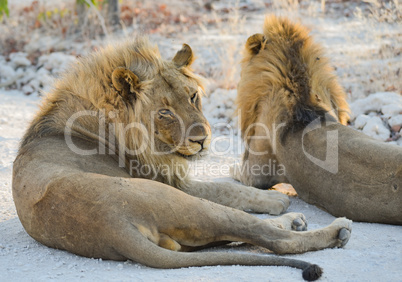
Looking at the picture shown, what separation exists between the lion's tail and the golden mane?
1843 mm

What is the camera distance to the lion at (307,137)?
3682mm

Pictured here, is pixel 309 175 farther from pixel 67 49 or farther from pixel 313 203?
pixel 67 49

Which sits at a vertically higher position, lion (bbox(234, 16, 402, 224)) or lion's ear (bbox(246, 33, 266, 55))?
lion's ear (bbox(246, 33, 266, 55))

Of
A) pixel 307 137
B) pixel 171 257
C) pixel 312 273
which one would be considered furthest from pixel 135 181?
pixel 307 137

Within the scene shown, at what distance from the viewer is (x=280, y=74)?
4488 millimetres

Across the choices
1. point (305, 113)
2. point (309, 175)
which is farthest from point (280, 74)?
point (309, 175)

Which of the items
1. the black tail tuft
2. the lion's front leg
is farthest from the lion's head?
the black tail tuft

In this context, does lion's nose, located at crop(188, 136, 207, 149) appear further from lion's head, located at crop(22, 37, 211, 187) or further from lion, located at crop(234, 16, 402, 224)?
lion, located at crop(234, 16, 402, 224)

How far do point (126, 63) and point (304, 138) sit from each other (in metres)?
1.56

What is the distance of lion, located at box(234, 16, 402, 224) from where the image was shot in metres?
3.68

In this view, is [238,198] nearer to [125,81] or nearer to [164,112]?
[164,112]

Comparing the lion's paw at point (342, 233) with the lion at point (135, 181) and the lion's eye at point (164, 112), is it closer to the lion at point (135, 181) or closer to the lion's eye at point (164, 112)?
the lion at point (135, 181)

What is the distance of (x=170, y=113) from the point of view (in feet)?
11.6

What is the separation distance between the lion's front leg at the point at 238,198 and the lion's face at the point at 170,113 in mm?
418
